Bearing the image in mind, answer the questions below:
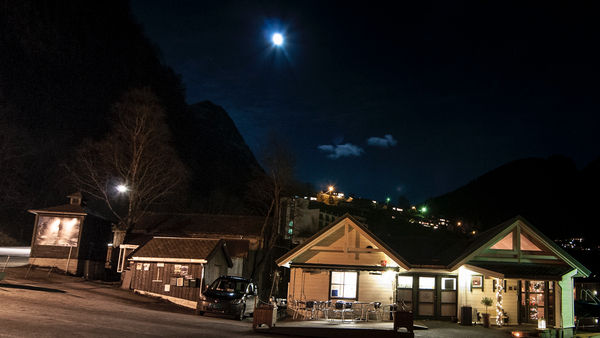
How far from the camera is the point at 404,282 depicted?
21.6 meters

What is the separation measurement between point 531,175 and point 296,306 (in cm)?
13485

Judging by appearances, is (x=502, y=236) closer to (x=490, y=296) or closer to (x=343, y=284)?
(x=490, y=296)

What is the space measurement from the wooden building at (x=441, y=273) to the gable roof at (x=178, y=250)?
4687 millimetres

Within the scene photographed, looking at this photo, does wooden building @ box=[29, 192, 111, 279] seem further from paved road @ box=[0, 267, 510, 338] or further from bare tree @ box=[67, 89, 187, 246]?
paved road @ box=[0, 267, 510, 338]

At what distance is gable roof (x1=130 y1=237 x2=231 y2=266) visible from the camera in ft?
77.8

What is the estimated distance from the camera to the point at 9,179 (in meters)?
44.7

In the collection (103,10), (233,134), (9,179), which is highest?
(103,10)

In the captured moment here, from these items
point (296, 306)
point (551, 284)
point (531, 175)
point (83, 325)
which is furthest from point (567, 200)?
point (83, 325)

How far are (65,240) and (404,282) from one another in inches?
878

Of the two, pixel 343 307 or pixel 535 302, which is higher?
pixel 535 302

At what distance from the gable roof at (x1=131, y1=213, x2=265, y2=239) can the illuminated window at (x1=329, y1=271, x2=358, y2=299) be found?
15116 mm

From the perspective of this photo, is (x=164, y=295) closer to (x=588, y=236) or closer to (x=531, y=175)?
(x=588, y=236)

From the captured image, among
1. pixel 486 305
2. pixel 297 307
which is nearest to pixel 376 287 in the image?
pixel 297 307

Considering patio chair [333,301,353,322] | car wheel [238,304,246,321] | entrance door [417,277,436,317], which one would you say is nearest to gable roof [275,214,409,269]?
entrance door [417,277,436,317]
